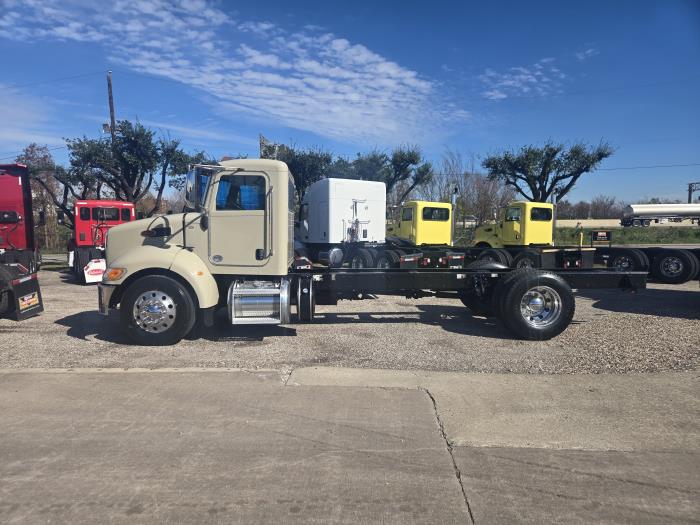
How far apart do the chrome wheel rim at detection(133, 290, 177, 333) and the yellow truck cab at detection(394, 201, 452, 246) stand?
13.2m

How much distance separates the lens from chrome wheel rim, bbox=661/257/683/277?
47.4 feet

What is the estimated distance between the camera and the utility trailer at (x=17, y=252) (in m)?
8.48

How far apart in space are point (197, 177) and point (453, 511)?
5.70 meters

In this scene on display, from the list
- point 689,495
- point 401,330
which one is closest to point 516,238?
point 401,330

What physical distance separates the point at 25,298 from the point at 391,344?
6.53m

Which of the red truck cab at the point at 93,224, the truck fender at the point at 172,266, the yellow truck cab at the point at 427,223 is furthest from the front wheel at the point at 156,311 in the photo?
the yellow truck cab at the point at 427,223

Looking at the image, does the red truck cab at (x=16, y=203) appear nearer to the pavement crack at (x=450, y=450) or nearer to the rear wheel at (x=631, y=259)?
the pavement crack at (x=450, y=450)

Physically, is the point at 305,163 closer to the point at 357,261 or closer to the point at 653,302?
the point at 357,261

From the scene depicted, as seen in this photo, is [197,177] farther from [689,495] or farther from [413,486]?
[689,495]

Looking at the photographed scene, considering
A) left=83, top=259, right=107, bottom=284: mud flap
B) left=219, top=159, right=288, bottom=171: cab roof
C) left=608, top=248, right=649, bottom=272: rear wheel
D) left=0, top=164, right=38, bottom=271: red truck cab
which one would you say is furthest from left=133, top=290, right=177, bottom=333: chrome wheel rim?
left=608, top=248, right=649, bottom=272: rear wheel

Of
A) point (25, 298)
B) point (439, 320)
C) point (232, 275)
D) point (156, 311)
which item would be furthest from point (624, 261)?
point (25, 298)

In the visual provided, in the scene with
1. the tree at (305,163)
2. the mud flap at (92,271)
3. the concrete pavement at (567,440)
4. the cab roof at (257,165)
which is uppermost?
the tree at (305,163)

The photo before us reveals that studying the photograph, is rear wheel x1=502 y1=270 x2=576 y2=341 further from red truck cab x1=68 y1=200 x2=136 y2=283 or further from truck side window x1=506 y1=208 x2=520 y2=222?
red truck cab x1=68 y1=200 x2=136 y2=283

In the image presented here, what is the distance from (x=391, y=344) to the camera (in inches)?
285
